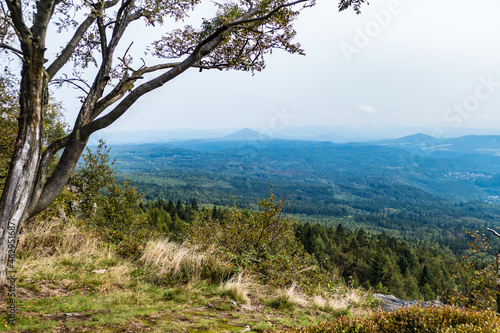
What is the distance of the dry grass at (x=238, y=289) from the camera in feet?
20.3

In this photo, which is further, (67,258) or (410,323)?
(67,258)

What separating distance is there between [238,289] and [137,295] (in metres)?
2.17

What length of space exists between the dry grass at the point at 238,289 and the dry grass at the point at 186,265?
17.1 inches

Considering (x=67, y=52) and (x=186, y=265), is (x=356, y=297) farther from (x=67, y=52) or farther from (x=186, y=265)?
(x=67, y=52)

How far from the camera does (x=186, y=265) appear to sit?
23.5ft

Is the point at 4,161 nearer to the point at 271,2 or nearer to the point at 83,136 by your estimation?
the point at 83,136

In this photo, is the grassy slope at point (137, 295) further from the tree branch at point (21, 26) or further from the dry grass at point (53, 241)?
the tree branch at point (21, 26)

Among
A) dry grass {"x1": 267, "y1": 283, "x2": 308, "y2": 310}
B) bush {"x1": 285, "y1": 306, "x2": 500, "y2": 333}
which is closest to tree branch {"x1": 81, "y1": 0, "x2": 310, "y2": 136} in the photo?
bush {"x1": 285, "y1": 306, "x2": 500, "y2": 333}

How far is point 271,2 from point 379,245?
93.5m

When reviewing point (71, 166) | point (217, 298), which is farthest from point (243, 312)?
point (71, 166)

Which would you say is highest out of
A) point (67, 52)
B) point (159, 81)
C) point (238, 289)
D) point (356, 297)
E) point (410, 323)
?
point (67, 52)

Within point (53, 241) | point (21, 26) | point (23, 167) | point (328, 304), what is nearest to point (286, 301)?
point (328, 304)

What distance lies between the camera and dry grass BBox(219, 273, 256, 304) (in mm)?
6199

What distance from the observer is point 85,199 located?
2095cm
